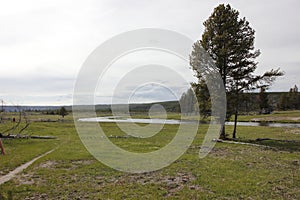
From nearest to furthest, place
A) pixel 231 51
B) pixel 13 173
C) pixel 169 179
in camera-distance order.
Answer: pixel 169 179 → pixel 13 173 → pixel 231 51

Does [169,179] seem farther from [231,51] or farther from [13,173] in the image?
[231,51]

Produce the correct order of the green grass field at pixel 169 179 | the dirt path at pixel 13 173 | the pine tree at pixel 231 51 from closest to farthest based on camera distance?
the green grass field at pixel 169 179 < the dirt path at pixel 13 173 < the pine tree at pixel 231 51

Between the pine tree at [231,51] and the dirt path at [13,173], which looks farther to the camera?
the pine tree at [231,51]

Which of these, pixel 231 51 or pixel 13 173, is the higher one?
pixel 231 51

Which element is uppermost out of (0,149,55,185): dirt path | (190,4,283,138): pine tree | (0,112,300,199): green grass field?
(190,4,283,138): pine tree

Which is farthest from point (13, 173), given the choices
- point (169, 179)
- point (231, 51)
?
point (231, 51)

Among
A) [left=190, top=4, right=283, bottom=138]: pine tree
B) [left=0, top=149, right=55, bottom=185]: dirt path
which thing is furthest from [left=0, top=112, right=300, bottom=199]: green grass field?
[left=190, top=4, right=283, bottom=138]: pine tree

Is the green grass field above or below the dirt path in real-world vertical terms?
above

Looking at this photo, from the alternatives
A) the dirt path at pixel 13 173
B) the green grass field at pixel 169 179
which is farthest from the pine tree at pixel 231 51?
the dirt path at pixel 13 173

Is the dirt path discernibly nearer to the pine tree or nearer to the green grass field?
the green grass field

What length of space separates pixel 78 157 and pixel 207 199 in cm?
1360

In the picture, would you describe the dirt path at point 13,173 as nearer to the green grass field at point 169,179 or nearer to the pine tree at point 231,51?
the green grass field at point 169,179

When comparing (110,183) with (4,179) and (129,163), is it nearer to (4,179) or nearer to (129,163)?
(129,163)

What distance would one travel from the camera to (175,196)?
11.4m
